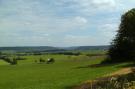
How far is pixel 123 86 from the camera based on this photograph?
1622cm

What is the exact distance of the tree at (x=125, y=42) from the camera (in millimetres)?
73812

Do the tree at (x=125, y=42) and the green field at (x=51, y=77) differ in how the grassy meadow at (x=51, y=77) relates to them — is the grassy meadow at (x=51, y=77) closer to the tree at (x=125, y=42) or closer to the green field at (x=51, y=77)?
the green field at (x=51, y=77)

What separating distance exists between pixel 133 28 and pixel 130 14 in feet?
13.8

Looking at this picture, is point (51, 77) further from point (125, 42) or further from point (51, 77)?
point (125, 42)

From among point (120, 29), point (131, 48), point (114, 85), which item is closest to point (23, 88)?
point (114, 85)

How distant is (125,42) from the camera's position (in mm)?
74688

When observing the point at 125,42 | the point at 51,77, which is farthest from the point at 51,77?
the point at 125,42

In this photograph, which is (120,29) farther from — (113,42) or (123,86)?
(123,86)

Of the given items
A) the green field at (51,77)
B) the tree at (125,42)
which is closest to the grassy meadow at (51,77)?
the green field at (51,77)

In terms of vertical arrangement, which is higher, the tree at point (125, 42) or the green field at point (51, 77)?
the tree at point (125, 42)

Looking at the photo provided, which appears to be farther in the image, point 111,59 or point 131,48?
point 111,59

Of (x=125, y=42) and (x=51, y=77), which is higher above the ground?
(x=125, y=42)

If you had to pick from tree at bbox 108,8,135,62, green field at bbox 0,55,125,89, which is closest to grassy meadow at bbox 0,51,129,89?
green field at bbox 0,55,125,89

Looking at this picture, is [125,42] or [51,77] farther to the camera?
[125,42]
